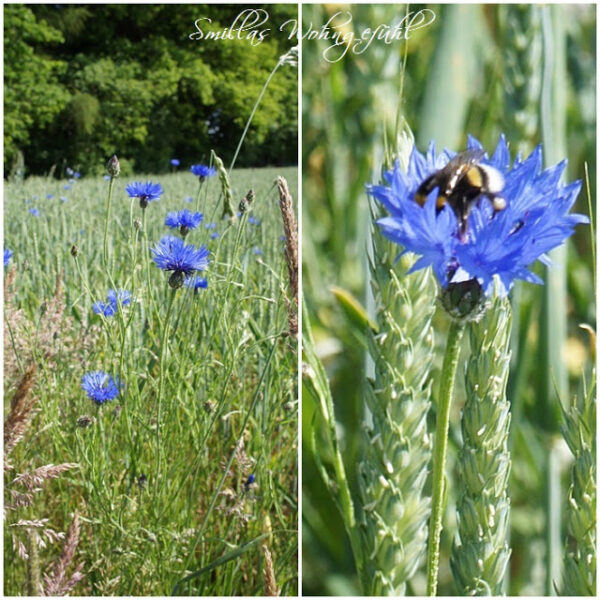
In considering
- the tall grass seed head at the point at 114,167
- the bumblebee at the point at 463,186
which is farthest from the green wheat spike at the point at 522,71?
the tall grass seed head at the point at 114,167

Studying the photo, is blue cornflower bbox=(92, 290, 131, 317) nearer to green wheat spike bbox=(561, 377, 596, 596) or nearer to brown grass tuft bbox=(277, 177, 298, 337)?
brown grass tuft bbox=(277, 177, 298, 337)

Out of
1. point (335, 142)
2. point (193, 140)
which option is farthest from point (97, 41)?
point (335, 142)

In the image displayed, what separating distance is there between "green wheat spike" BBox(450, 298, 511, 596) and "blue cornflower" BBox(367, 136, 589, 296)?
6 centimetres

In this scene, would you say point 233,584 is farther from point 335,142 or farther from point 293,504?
point 335,142

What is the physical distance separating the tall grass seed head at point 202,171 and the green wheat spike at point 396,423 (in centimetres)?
47

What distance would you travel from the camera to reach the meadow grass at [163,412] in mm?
1020

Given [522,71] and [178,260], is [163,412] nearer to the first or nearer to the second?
[178,260]

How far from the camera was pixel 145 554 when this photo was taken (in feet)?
3.30

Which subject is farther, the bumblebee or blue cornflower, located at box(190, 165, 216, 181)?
blue cornflower, located at box(190, 165, 216, 181)

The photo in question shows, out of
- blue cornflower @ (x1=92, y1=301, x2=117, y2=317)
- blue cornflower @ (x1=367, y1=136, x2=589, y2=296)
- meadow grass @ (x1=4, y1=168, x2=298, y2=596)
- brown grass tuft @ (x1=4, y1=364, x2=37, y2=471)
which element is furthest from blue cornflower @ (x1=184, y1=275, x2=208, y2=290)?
blue cornflower @ (x1=367, y1=136, x2=589, y2=296)

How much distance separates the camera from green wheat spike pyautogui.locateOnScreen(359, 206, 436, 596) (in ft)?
2.11

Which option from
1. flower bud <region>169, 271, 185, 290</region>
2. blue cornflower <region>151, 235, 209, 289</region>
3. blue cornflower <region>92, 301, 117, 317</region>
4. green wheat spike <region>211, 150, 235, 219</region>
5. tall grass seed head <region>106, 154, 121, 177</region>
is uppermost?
tall grass seed head <region>106, 154, 121, 177</region>

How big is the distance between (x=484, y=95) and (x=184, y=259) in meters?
0.59

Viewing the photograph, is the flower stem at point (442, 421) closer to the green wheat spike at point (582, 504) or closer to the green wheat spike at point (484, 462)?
the green wheat spike at point (484, 462)
